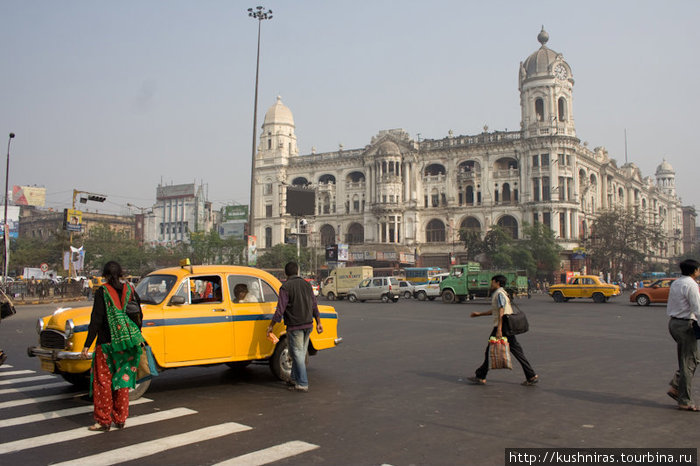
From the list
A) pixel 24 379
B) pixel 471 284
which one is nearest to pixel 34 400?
pixel 24 379

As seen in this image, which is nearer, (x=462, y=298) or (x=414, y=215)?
(x=462, y=298)

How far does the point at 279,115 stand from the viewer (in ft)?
268

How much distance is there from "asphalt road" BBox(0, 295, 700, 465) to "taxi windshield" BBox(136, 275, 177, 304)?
1.37m

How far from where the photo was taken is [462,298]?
34219 millimetres

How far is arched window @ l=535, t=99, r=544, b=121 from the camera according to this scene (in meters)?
64.6

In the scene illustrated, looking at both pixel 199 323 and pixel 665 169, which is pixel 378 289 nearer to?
pixel 199 323

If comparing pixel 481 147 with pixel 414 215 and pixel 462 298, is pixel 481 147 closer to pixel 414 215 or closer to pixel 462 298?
pixel 414 215

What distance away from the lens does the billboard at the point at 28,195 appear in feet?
286

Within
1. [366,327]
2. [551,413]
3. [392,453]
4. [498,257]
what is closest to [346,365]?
[551,413]

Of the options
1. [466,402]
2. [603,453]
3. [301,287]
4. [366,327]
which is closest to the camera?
[603,453]

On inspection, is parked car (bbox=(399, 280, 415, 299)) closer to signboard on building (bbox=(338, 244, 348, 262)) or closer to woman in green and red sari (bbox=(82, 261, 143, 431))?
signboard on building (bbox=(338, 244, 348, 262))

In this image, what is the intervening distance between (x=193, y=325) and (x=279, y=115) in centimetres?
7650

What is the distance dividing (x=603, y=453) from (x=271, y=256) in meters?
68.2

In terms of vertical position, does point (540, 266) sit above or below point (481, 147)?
below
